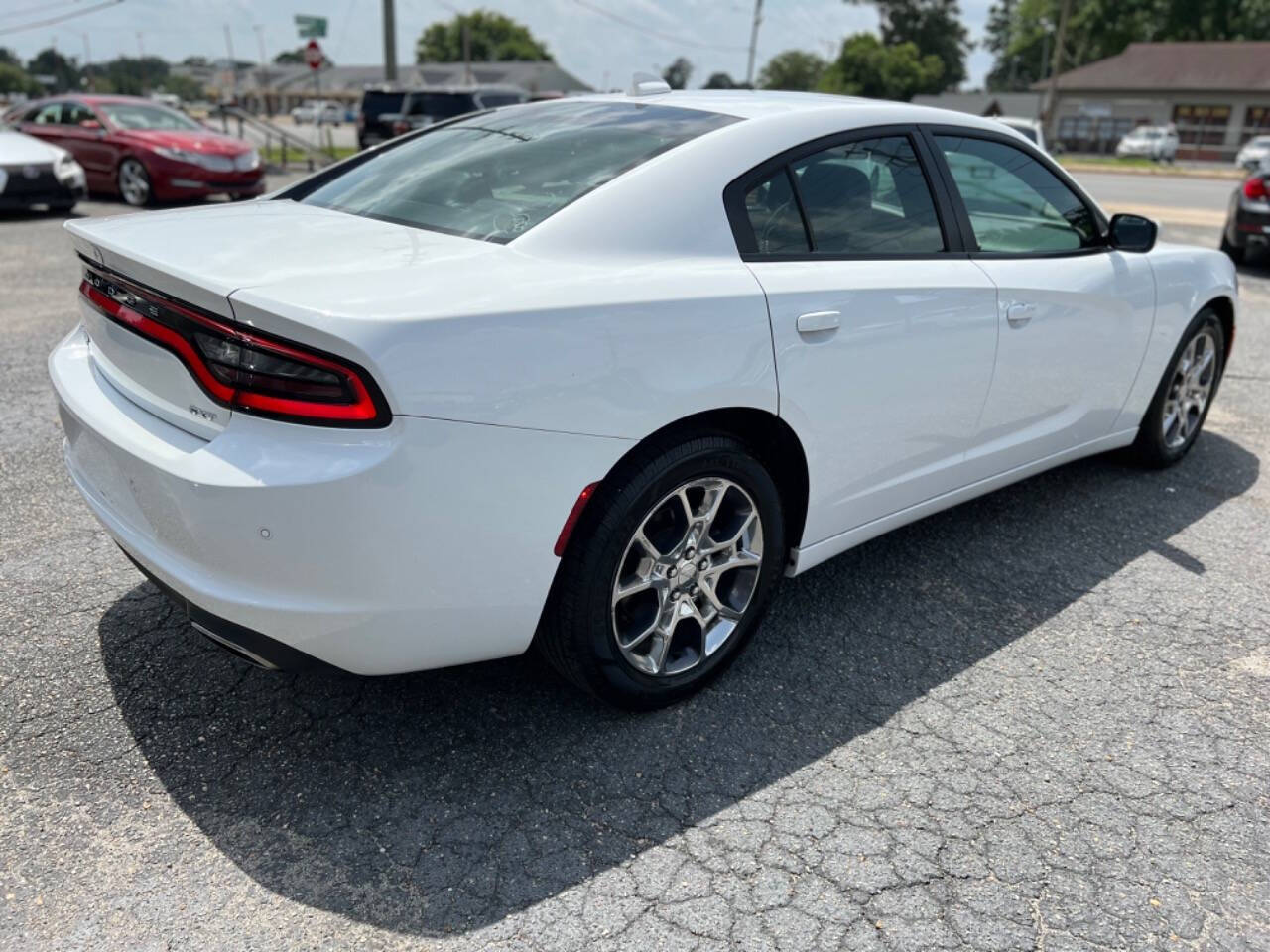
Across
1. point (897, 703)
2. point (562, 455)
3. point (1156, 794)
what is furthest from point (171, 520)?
point (1156, 794)

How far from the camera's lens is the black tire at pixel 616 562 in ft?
7.84

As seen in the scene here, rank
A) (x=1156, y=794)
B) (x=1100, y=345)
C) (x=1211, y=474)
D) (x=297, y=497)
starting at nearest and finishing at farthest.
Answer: (x=297, y=497) → (x=1156, y=794) → (x=1100, y=345) → (x=1211, y=474)

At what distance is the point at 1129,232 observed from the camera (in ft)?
13.0

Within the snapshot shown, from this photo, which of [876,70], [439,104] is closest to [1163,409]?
[439,104]

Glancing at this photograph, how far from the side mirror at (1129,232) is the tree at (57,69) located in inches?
4638

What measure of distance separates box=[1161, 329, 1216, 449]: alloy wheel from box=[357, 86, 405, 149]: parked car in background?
15281mm

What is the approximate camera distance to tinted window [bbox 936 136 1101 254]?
3.46m

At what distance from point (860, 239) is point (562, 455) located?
1307 mm

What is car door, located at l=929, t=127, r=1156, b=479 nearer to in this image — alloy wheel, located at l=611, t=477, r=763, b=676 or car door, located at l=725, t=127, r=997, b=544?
car door, located at l=725, t=127, r=997, b=544

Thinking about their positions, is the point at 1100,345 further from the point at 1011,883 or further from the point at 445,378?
the point at 445,378

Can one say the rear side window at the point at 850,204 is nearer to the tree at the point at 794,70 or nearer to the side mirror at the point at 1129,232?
the side mirror at the point at 1129,232

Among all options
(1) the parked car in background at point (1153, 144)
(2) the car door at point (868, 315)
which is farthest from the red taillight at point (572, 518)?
(1) the parked car in background at point (1153, 144)

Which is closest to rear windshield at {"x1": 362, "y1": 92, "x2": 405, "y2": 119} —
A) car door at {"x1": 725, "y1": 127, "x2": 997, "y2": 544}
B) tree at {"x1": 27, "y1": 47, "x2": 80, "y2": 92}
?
car door at {"x1": 725, "y1": 127, "x2": 997, "y2": 544}

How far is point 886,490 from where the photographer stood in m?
3.15
